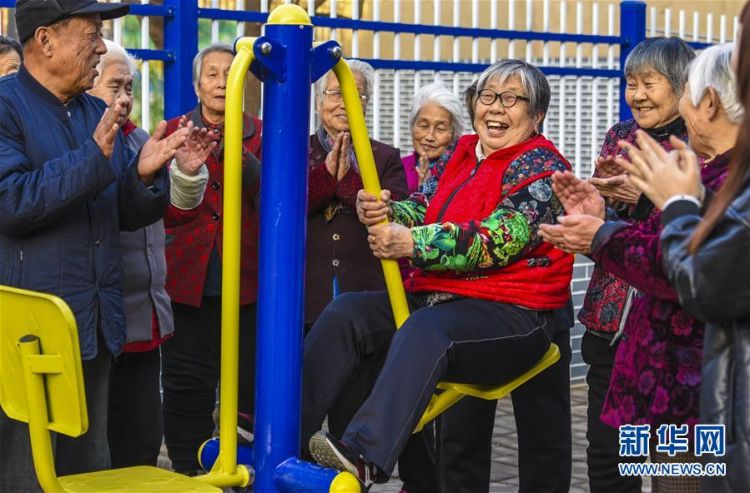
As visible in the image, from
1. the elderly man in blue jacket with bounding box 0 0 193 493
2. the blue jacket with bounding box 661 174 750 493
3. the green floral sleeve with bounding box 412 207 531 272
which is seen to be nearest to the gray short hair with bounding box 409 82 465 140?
the green floral sleeve with bounding box 412 207 531 272

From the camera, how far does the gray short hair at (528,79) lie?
4160 mm

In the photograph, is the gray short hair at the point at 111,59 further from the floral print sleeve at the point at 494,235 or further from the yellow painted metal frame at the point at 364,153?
the floral print sleeve at the point at 494,235

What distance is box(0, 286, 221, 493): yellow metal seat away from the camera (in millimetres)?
3078

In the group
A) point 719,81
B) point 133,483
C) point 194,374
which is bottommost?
point 194,374

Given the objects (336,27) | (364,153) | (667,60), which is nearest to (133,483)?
(364,153)

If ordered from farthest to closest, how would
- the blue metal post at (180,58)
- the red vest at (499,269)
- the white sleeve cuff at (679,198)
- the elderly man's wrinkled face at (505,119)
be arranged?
the blue metal post at (180,58) → the elderly man's wrinkled face at (505,119) → the red vest at (499,269) → the white sleeve cuff at (679,198)

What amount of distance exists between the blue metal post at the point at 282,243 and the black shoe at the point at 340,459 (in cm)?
6

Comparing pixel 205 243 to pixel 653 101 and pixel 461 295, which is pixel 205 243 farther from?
pixel 653 101

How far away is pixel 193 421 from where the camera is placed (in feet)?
17.2

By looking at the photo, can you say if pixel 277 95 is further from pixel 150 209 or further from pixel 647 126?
pixel 647 126

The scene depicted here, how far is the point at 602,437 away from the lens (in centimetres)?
425

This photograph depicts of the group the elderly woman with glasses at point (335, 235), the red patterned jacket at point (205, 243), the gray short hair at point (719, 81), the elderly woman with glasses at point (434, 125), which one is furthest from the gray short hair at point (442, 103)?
the gray short hair at point (719, 81)

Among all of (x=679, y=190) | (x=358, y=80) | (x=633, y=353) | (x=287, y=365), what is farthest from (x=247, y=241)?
(x=679, y=190)

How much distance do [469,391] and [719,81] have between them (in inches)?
48.1
